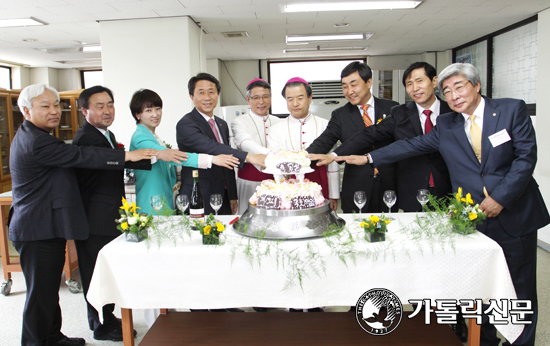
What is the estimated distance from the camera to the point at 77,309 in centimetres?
335

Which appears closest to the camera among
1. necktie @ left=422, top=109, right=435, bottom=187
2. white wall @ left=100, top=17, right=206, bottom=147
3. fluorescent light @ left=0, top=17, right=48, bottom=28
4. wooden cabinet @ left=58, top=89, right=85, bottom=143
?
necktie @ left=422, top=109, right=435, bottom=187

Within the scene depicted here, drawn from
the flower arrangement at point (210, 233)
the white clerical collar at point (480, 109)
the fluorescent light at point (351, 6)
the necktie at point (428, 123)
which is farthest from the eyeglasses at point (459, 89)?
the fluorescent light at point (351, 6)

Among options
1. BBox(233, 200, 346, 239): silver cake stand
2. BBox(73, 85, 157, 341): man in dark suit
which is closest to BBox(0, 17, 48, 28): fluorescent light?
BBox(73, 85, 157, 341): man in dark suit

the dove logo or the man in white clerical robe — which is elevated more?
the man in white clerical robe

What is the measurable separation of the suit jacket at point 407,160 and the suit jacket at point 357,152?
8cm

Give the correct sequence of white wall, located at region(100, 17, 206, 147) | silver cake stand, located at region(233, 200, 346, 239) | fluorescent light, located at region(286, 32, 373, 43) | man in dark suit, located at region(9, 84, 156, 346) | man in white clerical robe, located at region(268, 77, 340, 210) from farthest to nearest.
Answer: fluorescent light, located at region(286, 32, 373, 43)
white wall, located at region(100, 17, 206, 147)
man in white clerical robe, located at region(268, 77, 340, 210)
man in dark suit, located at region(9, 84, 156, 346)
silver cake stand, located at region(233, 200, 346, 239)

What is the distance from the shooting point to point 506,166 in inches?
89.1

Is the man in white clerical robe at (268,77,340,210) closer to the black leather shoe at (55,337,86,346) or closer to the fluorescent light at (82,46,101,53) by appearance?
the black leather shoe at (55,337,86,346)

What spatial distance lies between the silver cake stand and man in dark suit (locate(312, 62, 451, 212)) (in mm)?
840

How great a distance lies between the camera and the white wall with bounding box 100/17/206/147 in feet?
17.5

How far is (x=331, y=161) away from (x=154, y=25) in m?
3.61

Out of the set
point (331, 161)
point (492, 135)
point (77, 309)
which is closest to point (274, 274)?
point (331, 161)

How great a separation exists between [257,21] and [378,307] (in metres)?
4.67

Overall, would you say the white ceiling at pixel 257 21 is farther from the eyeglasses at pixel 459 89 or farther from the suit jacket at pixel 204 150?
the eyeglasses at pixel 459 89
